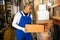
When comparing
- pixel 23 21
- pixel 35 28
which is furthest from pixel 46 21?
pixel 23 21

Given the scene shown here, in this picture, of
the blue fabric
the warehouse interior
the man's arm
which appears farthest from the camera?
the blue fabric

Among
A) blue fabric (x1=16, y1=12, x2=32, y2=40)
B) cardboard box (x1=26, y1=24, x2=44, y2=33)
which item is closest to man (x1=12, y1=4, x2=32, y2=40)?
blue fabric (x1=16, y1=12, x2=32, y2=40)

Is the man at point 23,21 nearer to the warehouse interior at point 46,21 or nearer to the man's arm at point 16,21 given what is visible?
A: the man's arm at point 16,21

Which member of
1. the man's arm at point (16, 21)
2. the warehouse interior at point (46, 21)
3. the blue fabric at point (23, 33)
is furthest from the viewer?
the blue fabric at point (23, 33)

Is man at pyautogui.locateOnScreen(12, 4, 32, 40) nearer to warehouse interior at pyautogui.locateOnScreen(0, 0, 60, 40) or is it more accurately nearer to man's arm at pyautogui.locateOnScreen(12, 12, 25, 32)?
man's arm at pyautogui.locateOnScreen(12, 12, 25, 32)

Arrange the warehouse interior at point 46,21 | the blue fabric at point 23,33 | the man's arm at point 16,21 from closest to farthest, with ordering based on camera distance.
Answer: the warehouse interior at point 46,21 < the man's arm at point 16,21 < the blue fabric at point 23,33

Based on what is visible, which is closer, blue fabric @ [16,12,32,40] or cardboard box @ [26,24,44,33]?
cardboard box @ [26,24,44,33]

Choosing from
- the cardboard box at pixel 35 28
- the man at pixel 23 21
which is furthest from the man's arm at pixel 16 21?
the cardboard box at pixel 35 28

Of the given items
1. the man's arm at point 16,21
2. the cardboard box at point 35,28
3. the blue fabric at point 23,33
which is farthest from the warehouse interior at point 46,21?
the man's arm at point 16,21

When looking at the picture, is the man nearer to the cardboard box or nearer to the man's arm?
the man's arm

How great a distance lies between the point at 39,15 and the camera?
3.50 metres

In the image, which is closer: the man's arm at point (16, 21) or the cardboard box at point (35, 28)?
the cardboard box at point (35, 28)

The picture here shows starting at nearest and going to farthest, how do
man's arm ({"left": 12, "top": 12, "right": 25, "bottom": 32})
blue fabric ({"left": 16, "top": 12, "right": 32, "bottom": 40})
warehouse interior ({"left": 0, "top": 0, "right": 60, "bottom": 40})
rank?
warehouse interior ({"left": 0, "top": 0, "right": 60, "bottom": 40}) < man's arm ({"left": 12, "top": 12, "right": 25, "bottom": 32}) < blue fabric ({"left": 16, "top": 12, "right": 32, "bottom": 40})

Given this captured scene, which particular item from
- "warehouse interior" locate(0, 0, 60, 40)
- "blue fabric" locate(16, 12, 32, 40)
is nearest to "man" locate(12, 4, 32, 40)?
"blue fabric" locate(16, 12, 32, 40)
